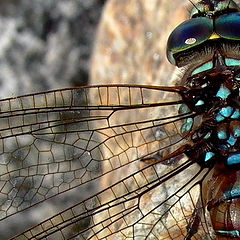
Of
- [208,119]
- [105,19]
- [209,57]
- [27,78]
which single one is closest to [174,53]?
[209,57]

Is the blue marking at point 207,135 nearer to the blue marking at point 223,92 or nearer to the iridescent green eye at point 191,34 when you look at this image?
the blue marking at point 223,92

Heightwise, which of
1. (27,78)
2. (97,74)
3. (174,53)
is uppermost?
(27,78)

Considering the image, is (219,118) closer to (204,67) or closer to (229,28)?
(204,67)

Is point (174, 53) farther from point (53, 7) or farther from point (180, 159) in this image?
point (53, 7)

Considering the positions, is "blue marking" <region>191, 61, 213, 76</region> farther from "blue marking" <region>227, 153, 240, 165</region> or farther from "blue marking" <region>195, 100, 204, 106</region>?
"blue marking" <region>227, 153, 240, 165</region>

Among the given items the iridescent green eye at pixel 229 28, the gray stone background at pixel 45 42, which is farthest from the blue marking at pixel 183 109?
Result: the gray stone background at pixel 45 42

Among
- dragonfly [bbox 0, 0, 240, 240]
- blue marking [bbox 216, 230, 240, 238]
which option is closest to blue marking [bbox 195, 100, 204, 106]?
dragonfly [bbox 0, 0, 240, 240]

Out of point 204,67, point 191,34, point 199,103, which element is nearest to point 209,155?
point 199,103
